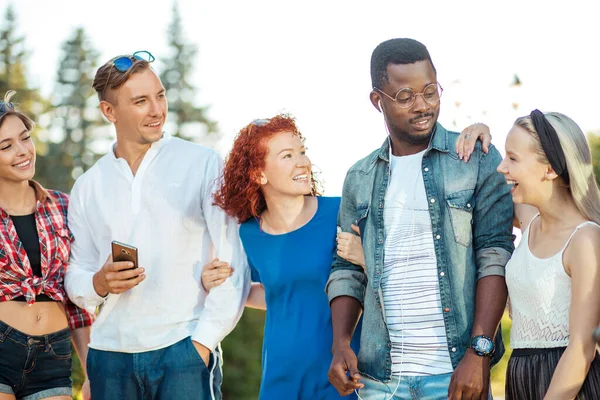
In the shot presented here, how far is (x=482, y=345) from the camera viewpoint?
11.9 feet

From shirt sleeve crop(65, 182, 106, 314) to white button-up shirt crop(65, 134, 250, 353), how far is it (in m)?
0.02

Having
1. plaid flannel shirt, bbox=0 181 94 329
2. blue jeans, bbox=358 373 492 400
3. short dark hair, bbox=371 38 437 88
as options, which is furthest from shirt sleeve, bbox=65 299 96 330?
short dark hair, bbox=371 38 437 88

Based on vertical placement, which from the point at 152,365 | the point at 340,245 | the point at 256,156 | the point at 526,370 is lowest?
the point at 152,365

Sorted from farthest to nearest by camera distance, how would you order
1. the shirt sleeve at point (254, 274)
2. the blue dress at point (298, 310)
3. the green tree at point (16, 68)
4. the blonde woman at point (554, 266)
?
the green tree at point (16, 68) < the shirt sleeve at point (254, 274) < the blue dress at point (298, 310) < the blonde woman at point (554, 266)

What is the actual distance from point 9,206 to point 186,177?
3.94ft

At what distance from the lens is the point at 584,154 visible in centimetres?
364

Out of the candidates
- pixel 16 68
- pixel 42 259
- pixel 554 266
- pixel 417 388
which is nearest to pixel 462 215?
pixel 554 266

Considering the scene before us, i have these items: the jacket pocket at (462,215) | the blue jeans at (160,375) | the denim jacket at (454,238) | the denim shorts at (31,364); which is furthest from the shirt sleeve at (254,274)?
the jacket pocket at (462,215)

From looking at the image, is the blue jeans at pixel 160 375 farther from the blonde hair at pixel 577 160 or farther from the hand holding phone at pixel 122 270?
the blonde hair at pixel 577 160

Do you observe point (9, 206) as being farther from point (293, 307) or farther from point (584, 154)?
point (584, 154)

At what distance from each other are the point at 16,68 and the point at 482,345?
3777 centimetres

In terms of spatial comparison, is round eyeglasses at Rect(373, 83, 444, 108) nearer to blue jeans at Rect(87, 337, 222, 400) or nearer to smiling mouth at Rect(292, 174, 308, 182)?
smiling mouth at Rect(292, 174, 308, 182)

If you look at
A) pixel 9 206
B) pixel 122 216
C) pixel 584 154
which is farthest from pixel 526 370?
pixel 9 206

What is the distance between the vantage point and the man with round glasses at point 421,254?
3809mm
